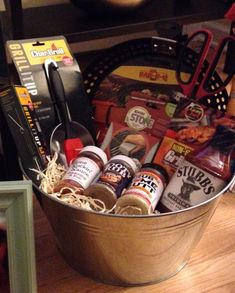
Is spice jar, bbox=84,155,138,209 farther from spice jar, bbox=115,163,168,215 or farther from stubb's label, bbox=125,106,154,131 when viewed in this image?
stubb's label, bbox=125,106,154,131

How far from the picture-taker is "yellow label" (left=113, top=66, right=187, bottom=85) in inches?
33.1

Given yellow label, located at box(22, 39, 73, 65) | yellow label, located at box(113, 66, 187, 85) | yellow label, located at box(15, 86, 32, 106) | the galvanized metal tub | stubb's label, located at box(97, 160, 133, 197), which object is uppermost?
yellow label, located at box(22, 39, 73, 65)

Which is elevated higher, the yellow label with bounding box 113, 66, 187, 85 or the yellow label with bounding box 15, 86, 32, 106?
the yellow label with bounding box 15, 86, 32, 106

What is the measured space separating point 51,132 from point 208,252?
1.01 feet

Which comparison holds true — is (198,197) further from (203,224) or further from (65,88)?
(65,88)

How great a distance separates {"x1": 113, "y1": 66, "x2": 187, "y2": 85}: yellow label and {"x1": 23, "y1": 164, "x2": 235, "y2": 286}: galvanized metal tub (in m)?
0.29

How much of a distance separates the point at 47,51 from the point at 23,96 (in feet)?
0.35

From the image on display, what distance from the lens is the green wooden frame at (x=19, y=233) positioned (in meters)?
0.55

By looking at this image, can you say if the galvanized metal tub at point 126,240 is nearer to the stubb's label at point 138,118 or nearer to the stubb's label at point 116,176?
the stubb's label at point 116,176

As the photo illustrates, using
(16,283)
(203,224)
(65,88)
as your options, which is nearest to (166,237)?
(203,224)

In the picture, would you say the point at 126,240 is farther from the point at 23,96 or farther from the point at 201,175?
the point at 23,96

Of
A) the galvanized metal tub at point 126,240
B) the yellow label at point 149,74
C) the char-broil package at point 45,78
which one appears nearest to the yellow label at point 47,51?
the char-broil package at point 45,78

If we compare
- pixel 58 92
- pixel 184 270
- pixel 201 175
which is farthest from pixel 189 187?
pixel 58 92

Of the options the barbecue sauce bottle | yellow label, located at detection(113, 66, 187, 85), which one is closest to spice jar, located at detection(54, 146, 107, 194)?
the barbecue sauce bottle
